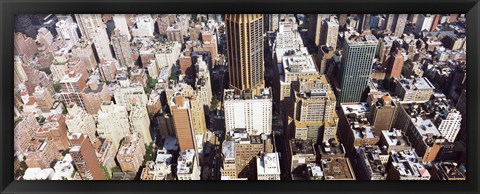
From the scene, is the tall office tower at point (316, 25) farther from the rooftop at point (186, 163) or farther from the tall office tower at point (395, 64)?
the rooftop at point (186, 163)

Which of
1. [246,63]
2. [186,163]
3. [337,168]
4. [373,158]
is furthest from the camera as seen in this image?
[246,63]

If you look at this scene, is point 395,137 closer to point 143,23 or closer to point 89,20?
point 143,23

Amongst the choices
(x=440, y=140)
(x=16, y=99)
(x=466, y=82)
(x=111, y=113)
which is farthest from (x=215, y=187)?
(x=111, y=113)

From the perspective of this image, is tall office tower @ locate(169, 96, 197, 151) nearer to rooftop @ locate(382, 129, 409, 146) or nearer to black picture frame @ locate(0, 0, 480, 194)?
rooftop @ locate(382, 129, 409, 146)

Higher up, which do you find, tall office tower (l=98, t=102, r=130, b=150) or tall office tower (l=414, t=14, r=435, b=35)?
tall office tower (l=414, t=14, r=435, b=35)

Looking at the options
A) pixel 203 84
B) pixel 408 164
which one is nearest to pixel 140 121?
pixel 203 84

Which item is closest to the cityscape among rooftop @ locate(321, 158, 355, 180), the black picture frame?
rooftop @ locate(321, 158, 355, 180)

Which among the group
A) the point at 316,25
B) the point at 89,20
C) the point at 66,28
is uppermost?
the point at 89,20

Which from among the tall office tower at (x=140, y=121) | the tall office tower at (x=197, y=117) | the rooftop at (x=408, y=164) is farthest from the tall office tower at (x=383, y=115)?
the tall office tower at (x=140, y=121)
